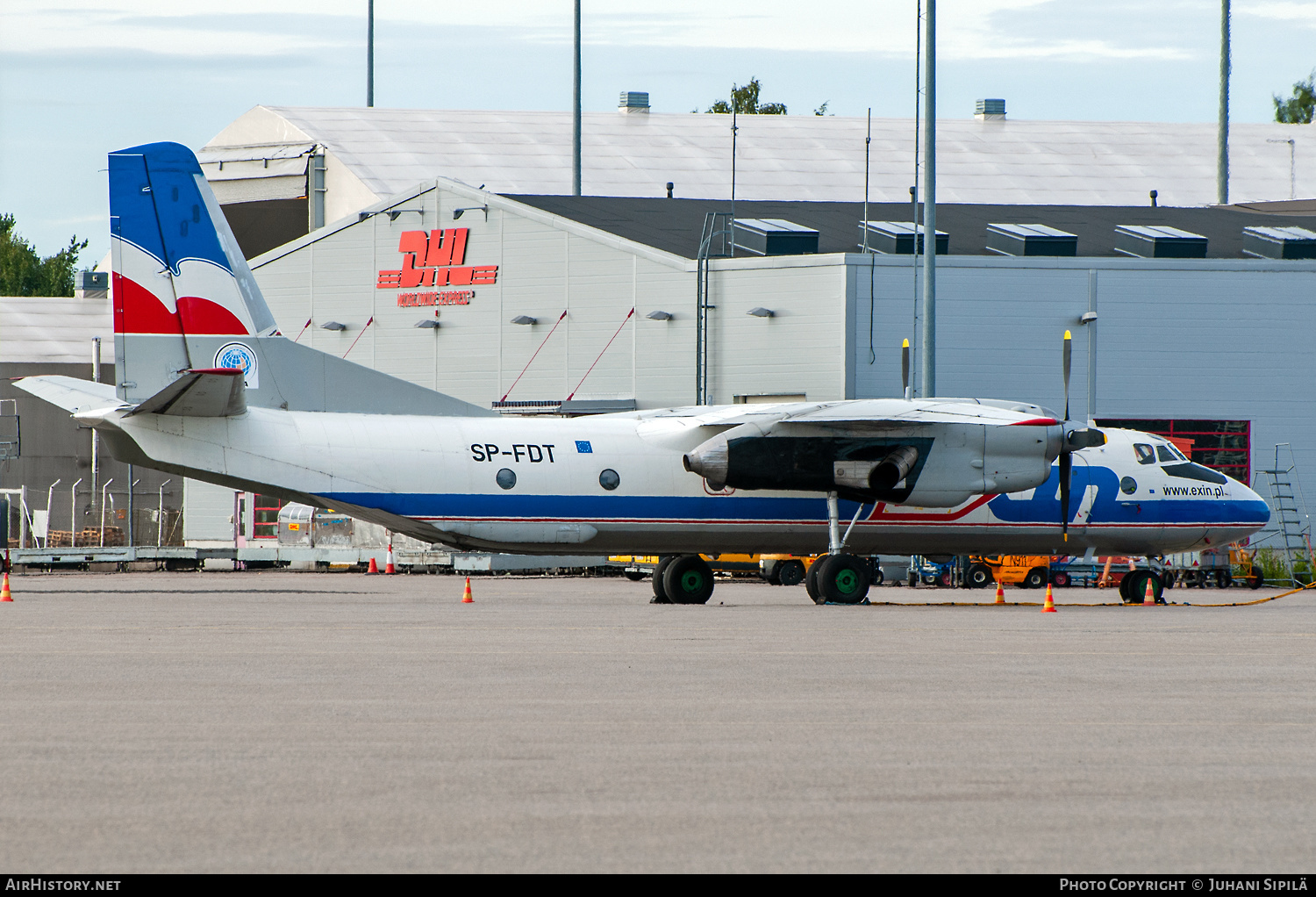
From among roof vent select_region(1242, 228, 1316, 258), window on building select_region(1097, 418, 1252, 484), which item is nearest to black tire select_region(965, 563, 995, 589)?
window on building select_region(1097, 418, 1252, 484)

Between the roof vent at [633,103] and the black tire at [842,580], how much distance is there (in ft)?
162

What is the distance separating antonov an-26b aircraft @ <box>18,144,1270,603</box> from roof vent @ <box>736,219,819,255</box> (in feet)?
55.0

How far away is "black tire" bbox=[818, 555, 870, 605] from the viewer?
2662 centimetres

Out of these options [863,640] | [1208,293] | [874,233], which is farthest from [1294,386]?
[863,640]

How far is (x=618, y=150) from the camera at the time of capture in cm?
6706

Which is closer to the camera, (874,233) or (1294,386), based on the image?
(1294,386)

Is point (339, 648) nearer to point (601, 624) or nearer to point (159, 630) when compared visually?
point (159, 630)

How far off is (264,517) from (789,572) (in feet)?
63.8

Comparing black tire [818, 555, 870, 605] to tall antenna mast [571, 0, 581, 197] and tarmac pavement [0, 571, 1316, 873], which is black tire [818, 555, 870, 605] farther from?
tall antenna mast [571, 0, 581, 197]

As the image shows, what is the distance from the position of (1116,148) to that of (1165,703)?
204 feet

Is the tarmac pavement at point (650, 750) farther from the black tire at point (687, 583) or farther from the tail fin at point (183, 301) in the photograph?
the black tire at point (687, 583)

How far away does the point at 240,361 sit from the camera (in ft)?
85.8

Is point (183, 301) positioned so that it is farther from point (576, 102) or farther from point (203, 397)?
point (576, 102)

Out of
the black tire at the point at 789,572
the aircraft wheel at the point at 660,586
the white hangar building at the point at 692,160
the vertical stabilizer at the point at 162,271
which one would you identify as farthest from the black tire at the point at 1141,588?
the white hangar building at the point at 692,160
